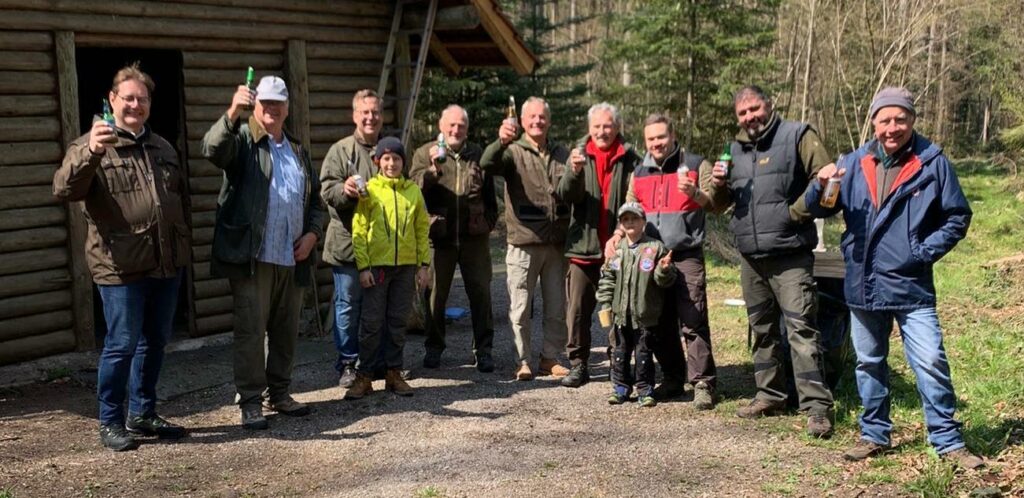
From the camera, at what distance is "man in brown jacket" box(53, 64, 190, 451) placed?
5.14 metres

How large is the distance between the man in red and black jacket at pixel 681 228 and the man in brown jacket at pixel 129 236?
2.94m

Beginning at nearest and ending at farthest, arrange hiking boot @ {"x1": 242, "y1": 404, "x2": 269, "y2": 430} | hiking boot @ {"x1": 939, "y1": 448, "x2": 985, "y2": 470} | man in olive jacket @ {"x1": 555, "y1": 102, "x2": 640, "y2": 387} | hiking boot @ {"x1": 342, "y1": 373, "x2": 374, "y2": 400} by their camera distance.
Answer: hiking boot @ {"x1": 939, "y1": 448, "x2": 985, "y2": 470}, hiking boot @ {"x1": 242, "y1": 404, "x2": 269, "y2": 430}, hiking boot @ {"x1": 342, "y1": 373, "x2": 374, "y2": 400}, man in olive jacket @ {"x1": 555, "y1": 102, "x2": 640, "y2": 387}

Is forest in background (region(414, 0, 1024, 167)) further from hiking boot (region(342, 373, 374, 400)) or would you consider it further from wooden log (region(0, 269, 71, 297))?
hiking boot (region(342, 373, 374, 400))

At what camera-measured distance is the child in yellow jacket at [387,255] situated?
20.7ft

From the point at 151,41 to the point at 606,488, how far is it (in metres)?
5.53

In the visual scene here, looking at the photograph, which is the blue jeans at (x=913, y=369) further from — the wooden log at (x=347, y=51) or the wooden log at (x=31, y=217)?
the wooden log at (x=31, y=217)

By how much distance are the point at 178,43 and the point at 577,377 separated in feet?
14.7

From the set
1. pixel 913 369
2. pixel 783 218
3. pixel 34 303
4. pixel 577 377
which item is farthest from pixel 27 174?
pixel 913 369

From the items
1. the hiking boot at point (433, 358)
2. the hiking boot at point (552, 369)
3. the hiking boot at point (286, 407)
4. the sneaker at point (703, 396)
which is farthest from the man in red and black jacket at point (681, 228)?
the hiking boot at point (286, 407)

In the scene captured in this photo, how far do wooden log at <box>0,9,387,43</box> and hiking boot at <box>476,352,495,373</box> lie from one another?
3582 millimetres

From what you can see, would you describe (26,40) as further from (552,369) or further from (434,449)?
(552,369)

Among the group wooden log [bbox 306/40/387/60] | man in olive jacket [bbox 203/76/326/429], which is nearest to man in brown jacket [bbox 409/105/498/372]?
man in olive jacket [bbox 203/76/326/429]

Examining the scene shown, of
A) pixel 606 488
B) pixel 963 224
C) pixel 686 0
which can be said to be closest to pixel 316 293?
pixel 606 488

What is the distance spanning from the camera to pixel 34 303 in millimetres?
7172
